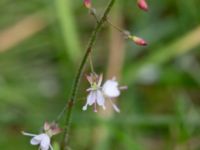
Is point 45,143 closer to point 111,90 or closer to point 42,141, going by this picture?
point 42,141

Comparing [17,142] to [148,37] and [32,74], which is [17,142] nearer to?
[32,74]

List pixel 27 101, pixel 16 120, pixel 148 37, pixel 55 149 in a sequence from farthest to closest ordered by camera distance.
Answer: pixel 148 37 → pixel 27 101 → pixel 16 120 → pixel 55 149

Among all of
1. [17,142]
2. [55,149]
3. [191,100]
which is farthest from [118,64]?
[55,149]

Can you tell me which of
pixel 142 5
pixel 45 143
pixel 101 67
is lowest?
pixel 45 143

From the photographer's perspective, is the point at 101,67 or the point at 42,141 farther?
the point at 101,67

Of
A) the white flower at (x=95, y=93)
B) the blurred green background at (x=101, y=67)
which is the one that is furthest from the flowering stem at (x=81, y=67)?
the blurred green background at (x=101, y=67)

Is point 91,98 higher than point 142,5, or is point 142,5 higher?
point 142,5

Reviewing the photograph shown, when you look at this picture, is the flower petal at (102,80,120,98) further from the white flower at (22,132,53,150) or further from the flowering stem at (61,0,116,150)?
the white flower at (22,132,53,150)

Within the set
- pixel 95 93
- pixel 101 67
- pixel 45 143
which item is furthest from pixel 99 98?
pixel 101 67
